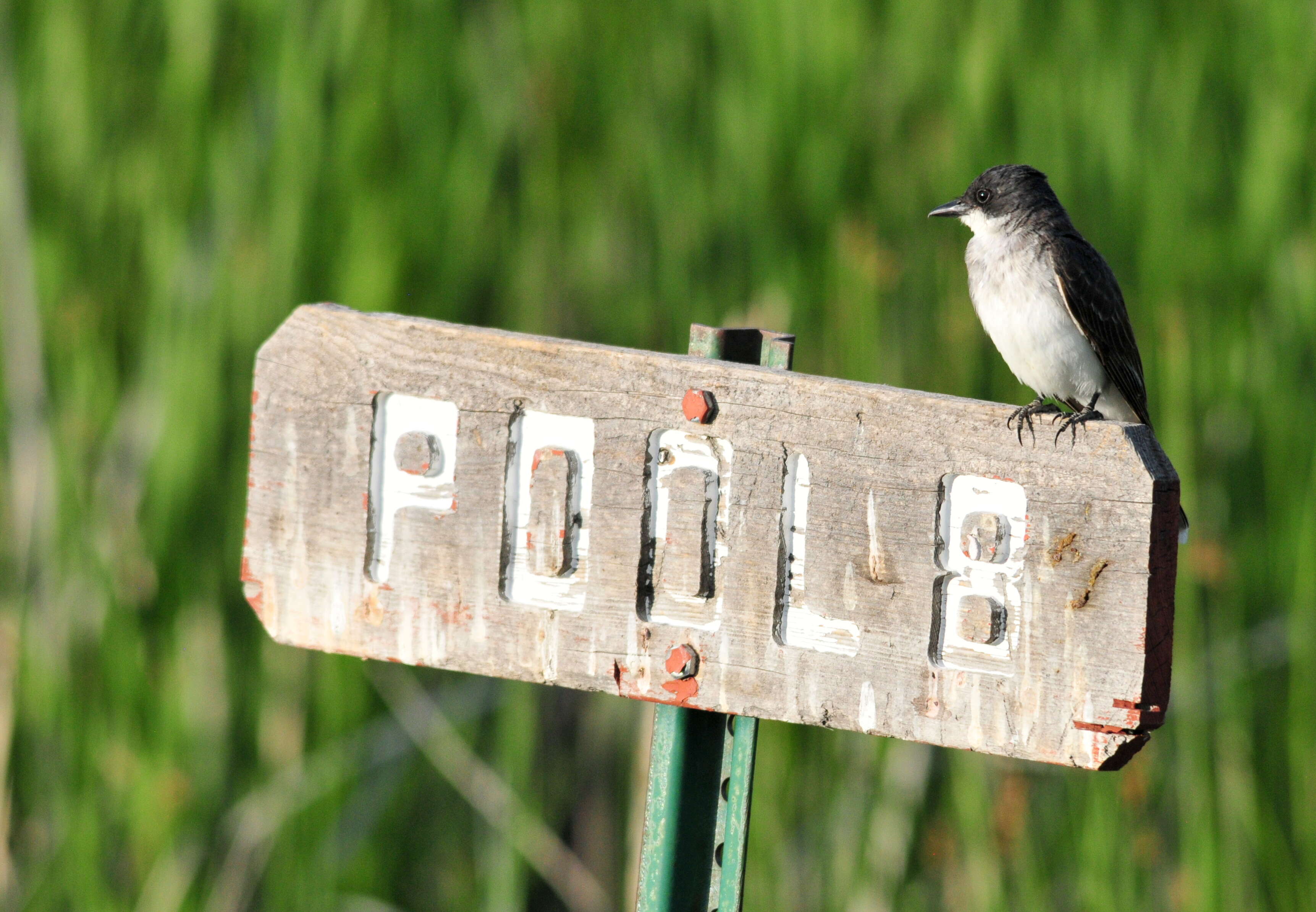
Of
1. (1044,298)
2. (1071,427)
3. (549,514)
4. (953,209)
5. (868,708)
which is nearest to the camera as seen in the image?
(1071,427)

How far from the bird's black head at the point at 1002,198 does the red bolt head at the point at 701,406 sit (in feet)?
2.67

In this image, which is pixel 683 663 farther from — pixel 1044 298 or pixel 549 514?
pixel 1044 298

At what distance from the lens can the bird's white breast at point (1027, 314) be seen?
2.07 meters

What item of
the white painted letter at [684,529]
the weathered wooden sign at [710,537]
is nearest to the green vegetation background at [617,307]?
the weathered wooden sign at [710,537]

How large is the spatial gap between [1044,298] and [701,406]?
1019 mm

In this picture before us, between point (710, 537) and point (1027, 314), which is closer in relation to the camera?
point (710, 537)

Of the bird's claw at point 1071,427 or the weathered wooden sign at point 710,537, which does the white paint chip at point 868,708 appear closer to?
the weathered wooden sign at point 710,537

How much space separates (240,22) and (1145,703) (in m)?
1.58

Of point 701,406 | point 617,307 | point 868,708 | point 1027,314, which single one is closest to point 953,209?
point 1027,314

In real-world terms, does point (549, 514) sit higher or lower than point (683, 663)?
higher

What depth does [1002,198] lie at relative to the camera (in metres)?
2.07

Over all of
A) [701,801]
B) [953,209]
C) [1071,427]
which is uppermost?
[953,209]

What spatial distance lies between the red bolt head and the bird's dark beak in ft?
2.67

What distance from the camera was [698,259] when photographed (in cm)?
205
